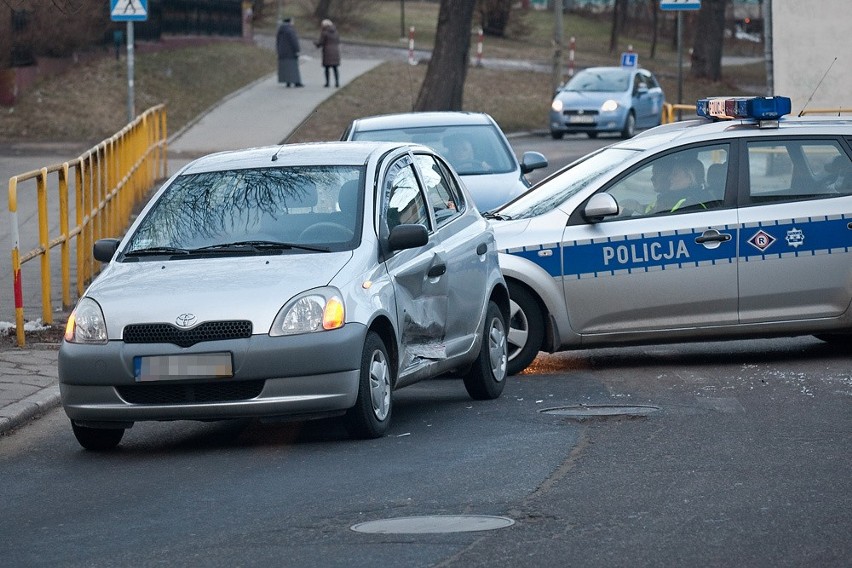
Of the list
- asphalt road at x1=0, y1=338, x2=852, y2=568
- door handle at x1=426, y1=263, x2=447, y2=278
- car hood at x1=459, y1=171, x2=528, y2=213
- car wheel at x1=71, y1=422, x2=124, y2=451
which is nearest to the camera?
asphalt road at x1=0, y1=338, x2=852, y2=568

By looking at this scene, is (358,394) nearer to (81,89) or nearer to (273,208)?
(273,208)

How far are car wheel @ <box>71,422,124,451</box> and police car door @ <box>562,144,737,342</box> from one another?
351 centimetres

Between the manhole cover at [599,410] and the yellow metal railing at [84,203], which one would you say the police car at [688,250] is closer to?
the manhole cover at [599,410]

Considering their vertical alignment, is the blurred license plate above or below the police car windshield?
below

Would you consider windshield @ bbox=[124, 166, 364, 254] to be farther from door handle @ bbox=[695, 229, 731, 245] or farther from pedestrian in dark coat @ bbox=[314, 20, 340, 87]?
pedestrian in dark coat @ bbox=[314, 20, 340, 87]

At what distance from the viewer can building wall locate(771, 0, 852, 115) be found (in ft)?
85.3

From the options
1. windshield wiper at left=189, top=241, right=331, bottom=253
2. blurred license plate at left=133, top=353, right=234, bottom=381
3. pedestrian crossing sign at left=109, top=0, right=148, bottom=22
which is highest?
pedestrian crossing sign at left=109, top=0, right=148, bottom=22

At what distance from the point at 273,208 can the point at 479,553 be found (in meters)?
3.62

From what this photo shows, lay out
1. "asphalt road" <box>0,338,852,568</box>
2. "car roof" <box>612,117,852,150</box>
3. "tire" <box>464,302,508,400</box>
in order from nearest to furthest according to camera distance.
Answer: "asphalt road" <box>0,338,852,568</box> → "tire" <box>464,302,508,400</box> → "car roof" <box>612,117,852,150</box>

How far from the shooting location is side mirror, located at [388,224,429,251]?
28.6 ft

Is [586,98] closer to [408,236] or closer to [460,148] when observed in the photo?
[460,148]

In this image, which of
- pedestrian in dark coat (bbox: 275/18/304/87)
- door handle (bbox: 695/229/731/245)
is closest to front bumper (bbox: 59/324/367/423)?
door handle (bbox: 695/229/731/245)

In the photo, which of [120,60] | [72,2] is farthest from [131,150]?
[120,60]

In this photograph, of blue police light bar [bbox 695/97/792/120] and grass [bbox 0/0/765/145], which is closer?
blue police light bar [bbox 695/97/792/120]
